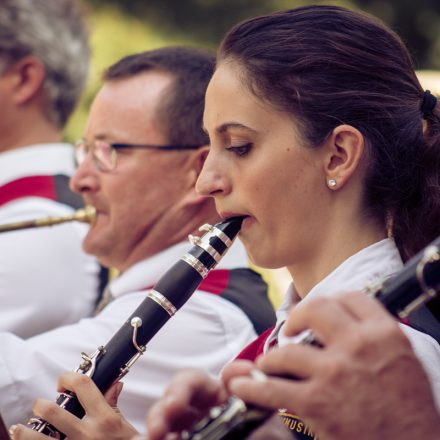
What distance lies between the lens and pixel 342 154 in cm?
189

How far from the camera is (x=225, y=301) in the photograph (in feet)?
8.68

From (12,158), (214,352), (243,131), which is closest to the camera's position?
(243,131)

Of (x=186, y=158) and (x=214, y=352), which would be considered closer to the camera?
(x=214, y=352)

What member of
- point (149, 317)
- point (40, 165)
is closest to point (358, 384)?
point (149, 317)

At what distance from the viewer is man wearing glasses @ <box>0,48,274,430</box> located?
2.58 metres

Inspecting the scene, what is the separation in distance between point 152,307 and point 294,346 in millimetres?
790

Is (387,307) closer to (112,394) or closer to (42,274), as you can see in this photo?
(112,394)

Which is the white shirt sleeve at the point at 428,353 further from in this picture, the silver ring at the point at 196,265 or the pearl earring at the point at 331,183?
the silver ring at the point at 196,265

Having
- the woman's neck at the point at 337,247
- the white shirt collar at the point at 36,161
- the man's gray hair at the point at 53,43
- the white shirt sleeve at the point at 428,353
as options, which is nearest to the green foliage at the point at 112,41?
the man's gray hair at the point at 53,43

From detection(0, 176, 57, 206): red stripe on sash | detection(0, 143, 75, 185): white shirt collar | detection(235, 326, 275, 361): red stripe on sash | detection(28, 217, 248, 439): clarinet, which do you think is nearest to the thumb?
detection(28, 217, 248, 439): clarinet

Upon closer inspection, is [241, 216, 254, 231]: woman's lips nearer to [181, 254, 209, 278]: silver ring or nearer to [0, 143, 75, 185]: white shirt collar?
[181, 254, 209, 278]: silver ring

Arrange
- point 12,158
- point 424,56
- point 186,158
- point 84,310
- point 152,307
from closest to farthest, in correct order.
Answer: point 152,307, point 186,158, point 84,310, point 12,158, point 424,56

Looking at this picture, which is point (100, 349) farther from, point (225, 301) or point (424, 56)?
point (424, 56)

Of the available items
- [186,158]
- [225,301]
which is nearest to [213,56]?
[186,158]
